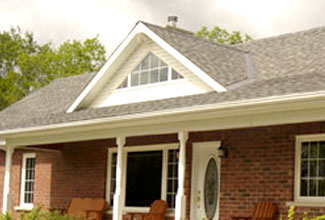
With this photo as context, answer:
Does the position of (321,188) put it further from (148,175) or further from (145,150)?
(145,150)

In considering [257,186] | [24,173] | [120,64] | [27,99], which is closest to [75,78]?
[27,99]

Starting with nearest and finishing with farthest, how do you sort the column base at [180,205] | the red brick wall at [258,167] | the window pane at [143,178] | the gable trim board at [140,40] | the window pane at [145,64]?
the column base at [180,205] < the red brick wall at [258,167] < the gable trim board at [140,40] < the window pane at [143,178] < the window pane at [145,64]

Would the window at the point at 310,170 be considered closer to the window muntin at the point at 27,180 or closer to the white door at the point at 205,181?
the white door at the point at 205,181

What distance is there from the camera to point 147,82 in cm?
1777

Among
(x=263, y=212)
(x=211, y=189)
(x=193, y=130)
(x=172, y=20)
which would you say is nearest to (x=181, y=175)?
(x=193, y=130)

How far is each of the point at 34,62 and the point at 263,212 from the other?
3534 centimetres

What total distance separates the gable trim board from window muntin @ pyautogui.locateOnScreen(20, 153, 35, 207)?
4167 mm

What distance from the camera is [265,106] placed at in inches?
488

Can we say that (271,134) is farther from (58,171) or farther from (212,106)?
(58,171)

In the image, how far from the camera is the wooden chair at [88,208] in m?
18.5

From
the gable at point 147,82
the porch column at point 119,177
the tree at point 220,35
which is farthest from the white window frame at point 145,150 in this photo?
the tree at point 220,35

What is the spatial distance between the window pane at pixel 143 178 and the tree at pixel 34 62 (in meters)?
25.3

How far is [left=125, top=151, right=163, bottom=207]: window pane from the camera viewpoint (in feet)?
58.5

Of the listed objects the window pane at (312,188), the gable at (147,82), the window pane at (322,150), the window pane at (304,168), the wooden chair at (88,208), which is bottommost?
the wooden chair at (88,208)
